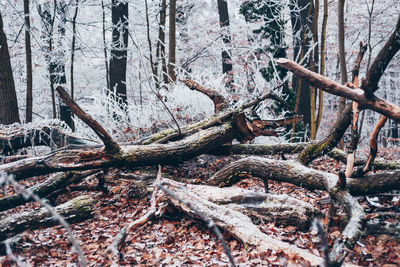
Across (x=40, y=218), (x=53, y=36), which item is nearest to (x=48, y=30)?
(x=53, y=36)

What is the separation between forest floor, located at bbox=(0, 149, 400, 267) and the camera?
269 centimetres

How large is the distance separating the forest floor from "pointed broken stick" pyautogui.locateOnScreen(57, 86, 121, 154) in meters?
0.99

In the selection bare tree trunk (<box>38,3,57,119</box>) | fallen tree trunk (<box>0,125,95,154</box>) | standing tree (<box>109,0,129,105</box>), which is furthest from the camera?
standing tree (<box>109,0,129,105</box>)

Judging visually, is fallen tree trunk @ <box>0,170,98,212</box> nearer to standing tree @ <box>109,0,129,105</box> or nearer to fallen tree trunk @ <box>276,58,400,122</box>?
fallen tree trunk @ <box>276,58,400,122</box>

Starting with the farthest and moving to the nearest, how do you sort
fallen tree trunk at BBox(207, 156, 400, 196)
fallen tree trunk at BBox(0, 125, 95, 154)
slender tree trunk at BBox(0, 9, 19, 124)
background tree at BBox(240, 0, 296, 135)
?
background tree at BBox(240, 0, 296, 135)
slender tree trunk at BBox(0, 9, 19, 124)
fallen tree trunk at BBox(0, 125, 95, 154)
fallen tree trunk at BBox(207, 156, 400, 196)

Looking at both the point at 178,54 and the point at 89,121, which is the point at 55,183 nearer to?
the point at 89,121

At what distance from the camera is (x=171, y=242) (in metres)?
3.37

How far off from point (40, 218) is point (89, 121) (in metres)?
1.25

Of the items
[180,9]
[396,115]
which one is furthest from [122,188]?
[180,9]

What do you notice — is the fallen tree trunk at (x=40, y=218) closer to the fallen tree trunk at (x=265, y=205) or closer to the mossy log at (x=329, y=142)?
the fallen tree trunk at (x=265, y=205)

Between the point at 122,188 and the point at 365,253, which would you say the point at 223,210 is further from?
the point at 122,188

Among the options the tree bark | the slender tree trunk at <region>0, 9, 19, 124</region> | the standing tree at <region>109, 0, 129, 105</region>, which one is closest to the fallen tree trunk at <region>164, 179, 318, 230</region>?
the tree bark

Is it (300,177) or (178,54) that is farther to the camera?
(178,54)

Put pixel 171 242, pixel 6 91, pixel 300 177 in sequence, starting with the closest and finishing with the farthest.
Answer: pixel 171 242 → pixel 300 177 → pixel 6 91
